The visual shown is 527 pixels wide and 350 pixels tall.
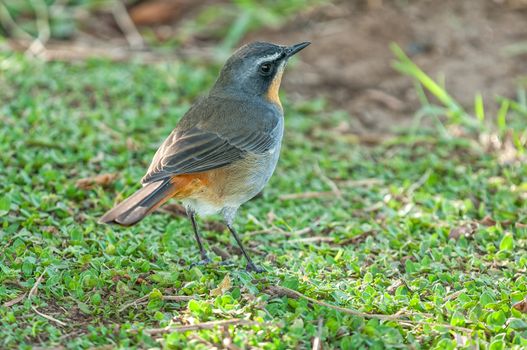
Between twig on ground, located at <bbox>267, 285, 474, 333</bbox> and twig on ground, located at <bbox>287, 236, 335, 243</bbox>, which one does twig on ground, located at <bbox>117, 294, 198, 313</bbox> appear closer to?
twig on ground, located at <bbox>267, 285, 474, 333</bbox>

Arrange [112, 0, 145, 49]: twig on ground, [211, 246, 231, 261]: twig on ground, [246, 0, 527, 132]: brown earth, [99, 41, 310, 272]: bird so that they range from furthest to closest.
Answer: [112, 0, 145, 49]: twig on ground, [246, 0, 527, 132]: brown earth, [211, 246, 231, 261]: twig on ground, [99, 41, 310, 272]: bird

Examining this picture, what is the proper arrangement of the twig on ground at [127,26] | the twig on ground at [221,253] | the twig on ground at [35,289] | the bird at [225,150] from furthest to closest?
the twig on ground at [127,26], the twig on ground at [221,253], the bird at [225,150], the twig on ground at [35,289]

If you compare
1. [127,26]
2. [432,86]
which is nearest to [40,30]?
[127,26]

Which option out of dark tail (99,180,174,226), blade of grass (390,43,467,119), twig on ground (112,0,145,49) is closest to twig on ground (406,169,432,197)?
blade of grass (390,43,467,119)

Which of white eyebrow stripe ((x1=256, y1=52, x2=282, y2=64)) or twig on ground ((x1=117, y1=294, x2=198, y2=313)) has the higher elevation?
white eyebrow stripe ((x1=256, y1=52, x2=282, y2=64))

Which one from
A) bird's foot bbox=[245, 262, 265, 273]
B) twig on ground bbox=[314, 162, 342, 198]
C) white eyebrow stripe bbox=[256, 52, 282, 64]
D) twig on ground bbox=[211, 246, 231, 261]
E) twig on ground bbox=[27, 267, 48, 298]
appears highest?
white eyebrow stripe bbox=[256, 52, 282, 64]

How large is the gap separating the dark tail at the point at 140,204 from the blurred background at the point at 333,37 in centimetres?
330

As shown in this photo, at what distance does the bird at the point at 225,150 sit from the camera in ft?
15.5

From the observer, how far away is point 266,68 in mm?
5727

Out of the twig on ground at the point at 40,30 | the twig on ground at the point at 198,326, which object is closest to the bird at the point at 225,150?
→ the twig on ground at the point at 198,326

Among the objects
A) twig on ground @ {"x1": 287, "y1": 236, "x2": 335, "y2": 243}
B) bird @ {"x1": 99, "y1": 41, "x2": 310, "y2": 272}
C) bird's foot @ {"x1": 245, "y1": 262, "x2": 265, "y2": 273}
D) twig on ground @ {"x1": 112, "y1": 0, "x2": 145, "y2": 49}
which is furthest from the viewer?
twig on ground @ {"x1": 112, "y1": 0, "x2": 145, "y2": 49}

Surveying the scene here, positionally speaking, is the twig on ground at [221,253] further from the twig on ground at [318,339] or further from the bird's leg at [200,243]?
the twig on ground at [318,339]

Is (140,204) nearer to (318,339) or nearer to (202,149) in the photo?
(202,149)

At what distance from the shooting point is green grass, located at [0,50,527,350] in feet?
13.4
